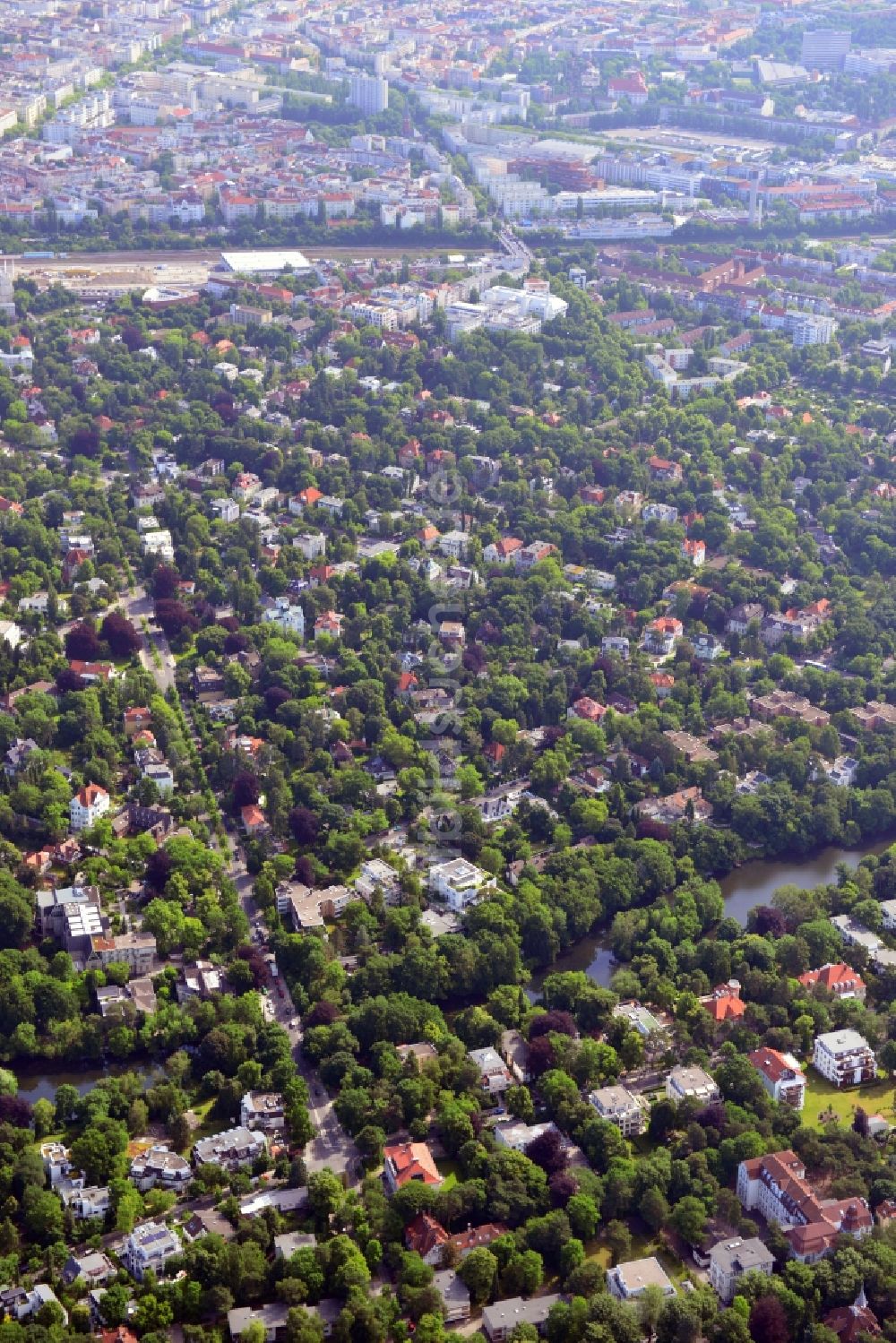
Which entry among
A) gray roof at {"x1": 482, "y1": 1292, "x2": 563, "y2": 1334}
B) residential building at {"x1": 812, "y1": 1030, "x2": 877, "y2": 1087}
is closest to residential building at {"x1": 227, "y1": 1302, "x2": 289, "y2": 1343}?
gray roof at {"x1": 482, "y1": 1292, "x2": 563, "y2": 1334}

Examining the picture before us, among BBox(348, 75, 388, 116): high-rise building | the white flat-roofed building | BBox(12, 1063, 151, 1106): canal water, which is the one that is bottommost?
BBox(12, 1063, 151, 1106): canal water

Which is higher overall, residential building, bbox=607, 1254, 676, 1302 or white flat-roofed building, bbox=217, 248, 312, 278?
white flat-roofed building, bbox=217, 248, 312, 278

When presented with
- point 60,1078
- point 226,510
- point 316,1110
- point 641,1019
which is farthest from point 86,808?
point 226,510

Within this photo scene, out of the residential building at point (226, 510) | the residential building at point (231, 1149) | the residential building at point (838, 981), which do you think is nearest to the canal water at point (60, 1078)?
the residential building at point (231, 1149)

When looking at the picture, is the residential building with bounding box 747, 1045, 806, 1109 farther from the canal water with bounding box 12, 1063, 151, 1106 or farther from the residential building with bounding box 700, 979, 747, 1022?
the canal water with bounding box 12, 1063, 151, 1106

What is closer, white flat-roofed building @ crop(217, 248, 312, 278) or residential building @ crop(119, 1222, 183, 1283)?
residential building @ crop(119, 1222, 183, 1283)

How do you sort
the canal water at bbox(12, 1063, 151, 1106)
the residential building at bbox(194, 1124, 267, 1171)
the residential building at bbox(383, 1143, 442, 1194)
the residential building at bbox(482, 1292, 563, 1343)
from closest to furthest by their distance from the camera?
the residential building at bbox(482, 1292, 563, 1343) < the residential building at bbox(383, 1143, 442, 1194) < the residential building at bbox(194, 1124, 267, 1171) < the canal water at bbox(12, 1063, 151, 1106)

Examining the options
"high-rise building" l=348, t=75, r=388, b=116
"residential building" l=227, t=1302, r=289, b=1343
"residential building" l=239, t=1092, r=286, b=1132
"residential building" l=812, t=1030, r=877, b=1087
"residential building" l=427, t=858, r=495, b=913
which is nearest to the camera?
"residential building" l=227, t=1302, r=289, b=1343

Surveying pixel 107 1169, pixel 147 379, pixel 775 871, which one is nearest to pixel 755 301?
pixel 147 379
